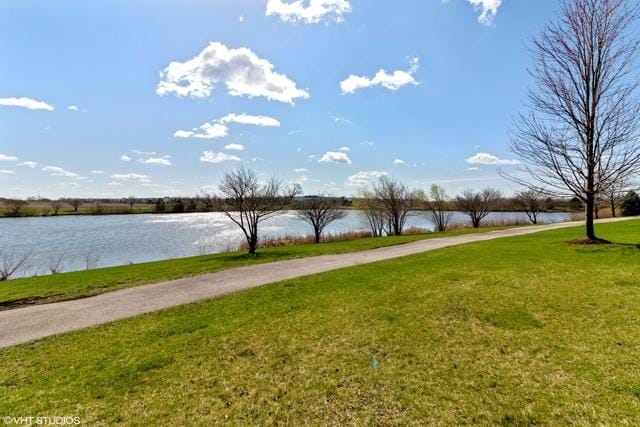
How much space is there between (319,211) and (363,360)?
2689cm

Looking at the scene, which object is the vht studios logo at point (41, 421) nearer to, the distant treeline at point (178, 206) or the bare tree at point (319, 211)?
the distant treeline at point (178, 206)

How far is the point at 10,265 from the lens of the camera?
1881 cm

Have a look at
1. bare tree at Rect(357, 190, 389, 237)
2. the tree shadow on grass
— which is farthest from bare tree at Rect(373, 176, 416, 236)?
the tree shadow on grass

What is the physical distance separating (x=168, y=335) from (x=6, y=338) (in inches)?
140

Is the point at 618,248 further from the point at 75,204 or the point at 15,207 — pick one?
the point at 75,204

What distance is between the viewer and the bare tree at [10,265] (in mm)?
16891

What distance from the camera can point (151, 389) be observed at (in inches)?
159

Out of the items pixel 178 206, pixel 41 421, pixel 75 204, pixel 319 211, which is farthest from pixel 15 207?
pixel 41 421

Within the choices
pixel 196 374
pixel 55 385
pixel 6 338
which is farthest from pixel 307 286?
pixel 6 338

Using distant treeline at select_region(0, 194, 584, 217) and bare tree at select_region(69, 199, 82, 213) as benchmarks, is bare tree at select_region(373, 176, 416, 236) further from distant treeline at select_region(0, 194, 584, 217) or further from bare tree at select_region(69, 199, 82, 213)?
bare tree at select_region(69, 199, 82, 213)

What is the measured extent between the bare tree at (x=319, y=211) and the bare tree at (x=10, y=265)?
21189mm

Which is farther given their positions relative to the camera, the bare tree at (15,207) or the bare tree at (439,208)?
the bare tree at (15,207)

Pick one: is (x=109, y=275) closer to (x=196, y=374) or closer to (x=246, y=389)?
(x=196, y=374)

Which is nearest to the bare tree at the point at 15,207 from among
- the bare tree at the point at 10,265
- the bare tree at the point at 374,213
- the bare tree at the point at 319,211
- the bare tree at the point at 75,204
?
the bare tree at the point at 75,204
